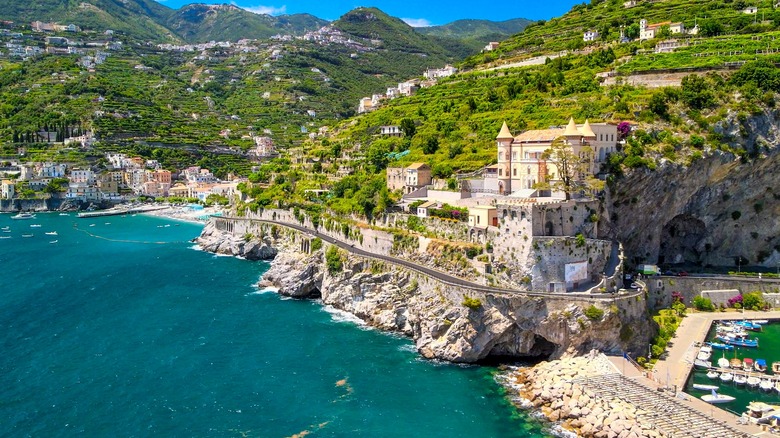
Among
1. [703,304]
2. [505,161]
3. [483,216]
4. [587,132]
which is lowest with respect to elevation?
[703,304]

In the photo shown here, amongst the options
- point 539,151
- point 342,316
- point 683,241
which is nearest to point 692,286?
point 683,241

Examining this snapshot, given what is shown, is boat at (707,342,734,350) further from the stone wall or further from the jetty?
the jetty

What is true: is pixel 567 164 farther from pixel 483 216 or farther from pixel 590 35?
pixel 590 35

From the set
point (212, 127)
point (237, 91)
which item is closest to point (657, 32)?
point (212, 127)

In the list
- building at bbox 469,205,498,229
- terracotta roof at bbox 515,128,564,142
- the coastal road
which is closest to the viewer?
the coastal road

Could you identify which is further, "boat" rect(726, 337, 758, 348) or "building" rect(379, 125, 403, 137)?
"building" rect(379, 125, 403, 137)

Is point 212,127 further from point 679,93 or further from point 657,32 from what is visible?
point 679,93

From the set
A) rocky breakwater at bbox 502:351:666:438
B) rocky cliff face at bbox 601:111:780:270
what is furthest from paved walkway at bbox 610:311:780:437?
rocky cliff face at bbox 601:111:780:270
